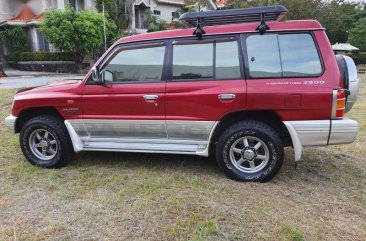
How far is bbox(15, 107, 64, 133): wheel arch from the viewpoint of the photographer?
15.7 feet

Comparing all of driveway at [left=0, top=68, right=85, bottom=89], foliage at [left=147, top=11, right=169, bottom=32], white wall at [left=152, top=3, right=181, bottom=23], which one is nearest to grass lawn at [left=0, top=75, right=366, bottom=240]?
driveway at [left=0, top=68, right=85, bottom=89]

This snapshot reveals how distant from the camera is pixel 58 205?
3.68m

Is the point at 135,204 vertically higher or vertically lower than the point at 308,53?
lower

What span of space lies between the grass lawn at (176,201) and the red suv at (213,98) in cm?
34

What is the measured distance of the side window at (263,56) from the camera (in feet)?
13.0

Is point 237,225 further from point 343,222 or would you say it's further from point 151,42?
point 151,42

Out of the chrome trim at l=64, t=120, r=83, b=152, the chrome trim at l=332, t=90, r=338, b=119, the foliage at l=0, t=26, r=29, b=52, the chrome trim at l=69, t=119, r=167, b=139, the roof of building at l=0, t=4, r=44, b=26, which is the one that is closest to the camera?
the chrome trim at l=332, t=90, r=338, b=119

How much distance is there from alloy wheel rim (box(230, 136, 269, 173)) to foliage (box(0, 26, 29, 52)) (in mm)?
27480

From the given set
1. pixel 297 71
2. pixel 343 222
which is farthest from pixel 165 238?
pixel 297 71

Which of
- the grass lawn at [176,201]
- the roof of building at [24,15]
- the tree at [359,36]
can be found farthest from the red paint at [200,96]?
the tree at [359,36]

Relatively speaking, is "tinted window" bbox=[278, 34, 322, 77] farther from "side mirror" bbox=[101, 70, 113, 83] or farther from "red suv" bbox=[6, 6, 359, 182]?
"side mirror" bbox=[101, 70, 113, 83]

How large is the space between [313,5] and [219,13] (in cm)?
2895

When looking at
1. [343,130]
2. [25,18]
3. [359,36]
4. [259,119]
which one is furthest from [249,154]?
[359,36]

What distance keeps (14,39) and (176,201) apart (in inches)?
1108
